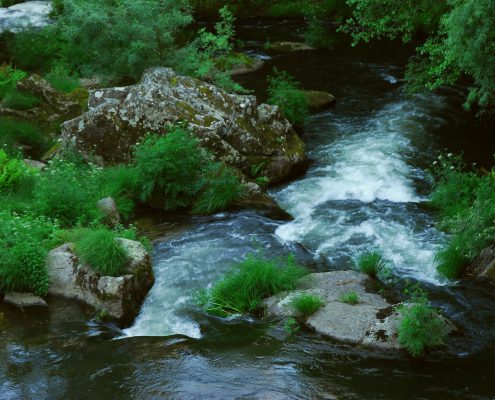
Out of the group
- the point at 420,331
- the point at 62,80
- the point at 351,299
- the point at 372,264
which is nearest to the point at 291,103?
the point at 62,80

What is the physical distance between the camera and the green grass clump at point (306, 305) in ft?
29.7

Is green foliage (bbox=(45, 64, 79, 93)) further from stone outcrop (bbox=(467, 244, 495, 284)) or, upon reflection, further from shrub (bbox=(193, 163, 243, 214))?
stone outcrop (bbox=(467, 244, 495, 284))

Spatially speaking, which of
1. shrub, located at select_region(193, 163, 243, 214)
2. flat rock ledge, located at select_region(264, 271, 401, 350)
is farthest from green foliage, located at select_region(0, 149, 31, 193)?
flat rock ledge, located at select_region(264, 271, 401, 350)

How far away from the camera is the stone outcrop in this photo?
997 centimetres

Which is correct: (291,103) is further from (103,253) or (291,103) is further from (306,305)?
(306,305)

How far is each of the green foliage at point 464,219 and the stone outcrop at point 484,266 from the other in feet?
0.29

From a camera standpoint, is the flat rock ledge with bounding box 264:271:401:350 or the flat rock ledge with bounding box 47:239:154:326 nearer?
the flat rock ledge with bounding box 264:271:401:350

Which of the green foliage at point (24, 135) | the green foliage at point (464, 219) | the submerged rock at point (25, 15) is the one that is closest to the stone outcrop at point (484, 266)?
the green foliage at point (464, 219)

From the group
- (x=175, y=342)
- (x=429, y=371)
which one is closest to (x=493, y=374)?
(x=429, y=371)

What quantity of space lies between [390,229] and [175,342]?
505 centimetres

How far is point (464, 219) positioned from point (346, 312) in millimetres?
2934

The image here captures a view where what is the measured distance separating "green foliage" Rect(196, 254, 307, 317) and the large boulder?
14.7 feet

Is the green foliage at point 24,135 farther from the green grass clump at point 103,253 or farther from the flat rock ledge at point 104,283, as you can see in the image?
the green grass clump at point 103,253

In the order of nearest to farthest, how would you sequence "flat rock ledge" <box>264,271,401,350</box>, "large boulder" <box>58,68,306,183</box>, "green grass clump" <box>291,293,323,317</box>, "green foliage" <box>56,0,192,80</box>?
"flat rock ledge" <box>264,271,401,350</box>, "green grass clump" <box>291,293,323,317</box>, "large boulder" <box>58,68,306,183</box>, "green foliage" <box>56,0,192,80</box>
